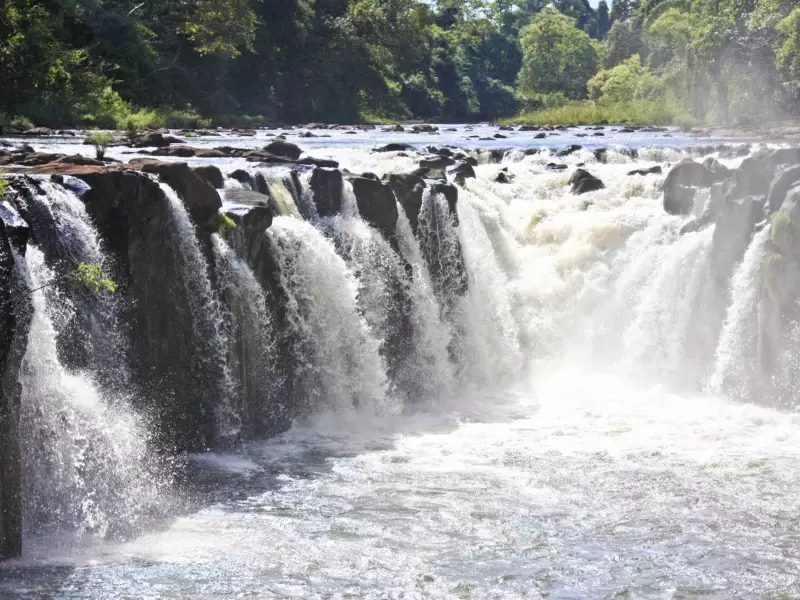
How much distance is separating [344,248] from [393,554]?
700 cm

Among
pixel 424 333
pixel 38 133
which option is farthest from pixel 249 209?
pixel 38 133

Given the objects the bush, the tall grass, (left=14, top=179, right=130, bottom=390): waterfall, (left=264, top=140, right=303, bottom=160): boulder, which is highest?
the tall grass

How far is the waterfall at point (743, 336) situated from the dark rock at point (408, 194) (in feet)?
15.5

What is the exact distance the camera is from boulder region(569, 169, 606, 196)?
68.3 ft

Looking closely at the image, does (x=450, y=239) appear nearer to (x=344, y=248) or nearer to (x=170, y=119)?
(x=344, y=248)

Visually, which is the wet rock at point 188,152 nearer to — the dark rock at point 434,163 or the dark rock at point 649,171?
the dark rock at point 434,163

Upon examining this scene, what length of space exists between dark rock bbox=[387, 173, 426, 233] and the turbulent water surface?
162mm

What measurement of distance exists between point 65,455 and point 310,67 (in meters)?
43.3

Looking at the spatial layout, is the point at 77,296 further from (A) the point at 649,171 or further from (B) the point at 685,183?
(A) the point at 649,171

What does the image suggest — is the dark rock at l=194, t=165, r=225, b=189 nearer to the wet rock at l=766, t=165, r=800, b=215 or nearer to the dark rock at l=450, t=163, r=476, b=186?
the dark rock at l=450, t=163, r=476, b=186

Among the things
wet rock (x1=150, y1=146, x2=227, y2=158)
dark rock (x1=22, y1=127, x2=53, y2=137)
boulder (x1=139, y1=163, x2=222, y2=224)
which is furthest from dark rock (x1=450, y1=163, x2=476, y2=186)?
dark rock (x1=22, y1=127, x2=53, y2=137)

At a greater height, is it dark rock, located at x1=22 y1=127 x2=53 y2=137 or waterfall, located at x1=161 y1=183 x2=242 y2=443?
dark rock, located at x1=22 y1=127 x2=53 y2=137

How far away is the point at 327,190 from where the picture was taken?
53.8ft

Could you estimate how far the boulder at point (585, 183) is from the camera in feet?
68.3
